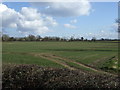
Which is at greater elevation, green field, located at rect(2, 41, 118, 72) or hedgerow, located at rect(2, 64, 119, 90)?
hedgerow, located at rect(2, 64, 119, 90)

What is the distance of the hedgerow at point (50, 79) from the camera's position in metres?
8.59

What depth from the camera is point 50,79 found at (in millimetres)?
9273

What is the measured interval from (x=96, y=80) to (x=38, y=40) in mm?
115630

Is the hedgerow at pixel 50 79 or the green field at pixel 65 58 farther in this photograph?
the green field at pixel 65 58

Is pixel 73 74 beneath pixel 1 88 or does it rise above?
above

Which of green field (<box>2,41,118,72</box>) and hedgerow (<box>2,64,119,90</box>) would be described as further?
green field (<box>2,41,118,72</box>)

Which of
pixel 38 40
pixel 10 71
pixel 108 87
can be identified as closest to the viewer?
pixel 108 87

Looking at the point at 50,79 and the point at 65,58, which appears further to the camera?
the point at 65,58

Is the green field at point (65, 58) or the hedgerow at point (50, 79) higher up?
the hedgerow at point (50, 79)

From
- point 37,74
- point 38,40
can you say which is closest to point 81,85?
point 37,74

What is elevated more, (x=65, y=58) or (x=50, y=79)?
(x=50, y=79)

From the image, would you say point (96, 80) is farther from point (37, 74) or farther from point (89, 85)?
point (37, 74)

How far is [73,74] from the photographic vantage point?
9375mm

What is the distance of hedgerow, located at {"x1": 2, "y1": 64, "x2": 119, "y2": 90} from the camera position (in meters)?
8.59
